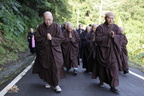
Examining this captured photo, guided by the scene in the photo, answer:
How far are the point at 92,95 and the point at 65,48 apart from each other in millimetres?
2798

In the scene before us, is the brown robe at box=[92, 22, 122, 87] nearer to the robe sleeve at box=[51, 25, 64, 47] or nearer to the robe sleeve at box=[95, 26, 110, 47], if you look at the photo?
the robe sleeve at box=[95, 26, 110, 47]

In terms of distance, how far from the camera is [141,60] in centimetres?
1098

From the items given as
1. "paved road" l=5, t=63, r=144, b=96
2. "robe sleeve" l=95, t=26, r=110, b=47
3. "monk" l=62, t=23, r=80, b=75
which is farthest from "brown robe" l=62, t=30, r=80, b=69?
"robe sleeve" l=95, t=26, r=110, b=47

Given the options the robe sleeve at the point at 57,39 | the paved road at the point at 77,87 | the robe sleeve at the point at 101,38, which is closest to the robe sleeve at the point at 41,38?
the robe sleeve at the point at 57,39

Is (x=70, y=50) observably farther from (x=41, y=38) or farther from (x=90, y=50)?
(x=41, y=38)

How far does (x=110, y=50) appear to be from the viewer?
14.9ft

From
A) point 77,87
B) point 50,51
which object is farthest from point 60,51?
point 77,87

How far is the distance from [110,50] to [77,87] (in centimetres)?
146

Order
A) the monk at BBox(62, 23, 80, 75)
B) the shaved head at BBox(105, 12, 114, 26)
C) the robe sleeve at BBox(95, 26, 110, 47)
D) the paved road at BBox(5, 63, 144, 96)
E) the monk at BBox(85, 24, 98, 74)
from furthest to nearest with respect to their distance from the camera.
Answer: the monk at BBox(85, 24, 98, 74)
the monk at BBox(62, 23, 80, 75)
the robe sleeve at BBox(95, 26, 110, 47)
the shaved head at BBox(105, 12, 114, 26)
the paved road at BBox(5, 63, 144, 96)

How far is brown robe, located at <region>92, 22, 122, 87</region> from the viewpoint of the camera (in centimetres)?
448

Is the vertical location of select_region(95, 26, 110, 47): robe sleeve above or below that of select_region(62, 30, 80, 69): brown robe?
above

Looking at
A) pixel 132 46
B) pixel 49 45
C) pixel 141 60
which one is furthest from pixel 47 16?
pixel 132 46

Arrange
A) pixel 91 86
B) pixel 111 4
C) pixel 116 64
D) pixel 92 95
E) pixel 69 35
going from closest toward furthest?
pixel 92 95, pixel 116 64, pixel 91 86, pixel 69 35, pixel 111 4

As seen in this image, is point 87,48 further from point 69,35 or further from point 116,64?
point 116,64
